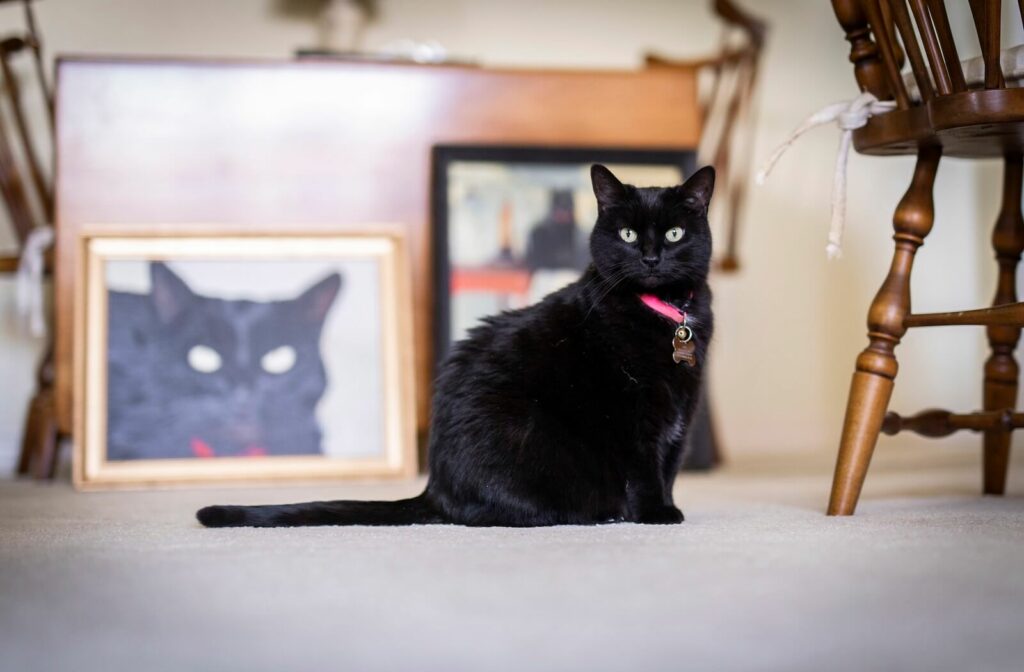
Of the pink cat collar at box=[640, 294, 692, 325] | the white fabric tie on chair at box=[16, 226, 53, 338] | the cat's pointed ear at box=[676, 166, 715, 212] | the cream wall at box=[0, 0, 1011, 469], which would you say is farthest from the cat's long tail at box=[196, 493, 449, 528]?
the cream wall at box=[0, 0, 1011, 469]

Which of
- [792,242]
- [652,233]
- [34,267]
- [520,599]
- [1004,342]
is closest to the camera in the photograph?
[520,599]

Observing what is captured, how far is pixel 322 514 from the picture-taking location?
4.75 feet

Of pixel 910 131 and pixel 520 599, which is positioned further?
pixel 910 131

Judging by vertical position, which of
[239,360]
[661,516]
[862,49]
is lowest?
[661,516]

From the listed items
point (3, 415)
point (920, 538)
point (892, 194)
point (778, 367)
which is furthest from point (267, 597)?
point (892, 194)

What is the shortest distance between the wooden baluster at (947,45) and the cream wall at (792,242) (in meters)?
1.95

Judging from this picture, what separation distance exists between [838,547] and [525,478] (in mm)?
426

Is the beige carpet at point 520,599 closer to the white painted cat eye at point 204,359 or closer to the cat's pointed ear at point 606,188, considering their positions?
the cat's pointed ear at point 606,188

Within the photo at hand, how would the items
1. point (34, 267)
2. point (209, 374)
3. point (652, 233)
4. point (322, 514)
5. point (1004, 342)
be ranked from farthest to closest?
point (34, 267) < point (209, 374) < point (1004, 342) < point (652, 233) < point (322, 514)

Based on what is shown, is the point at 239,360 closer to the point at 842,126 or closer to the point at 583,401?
the point at 583,401

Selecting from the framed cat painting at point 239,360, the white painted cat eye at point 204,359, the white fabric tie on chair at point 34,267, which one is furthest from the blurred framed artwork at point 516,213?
the white fabric tie on chair at point 34,267

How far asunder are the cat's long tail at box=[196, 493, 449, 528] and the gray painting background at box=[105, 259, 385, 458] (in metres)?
0.91

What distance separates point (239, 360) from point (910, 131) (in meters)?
1.46

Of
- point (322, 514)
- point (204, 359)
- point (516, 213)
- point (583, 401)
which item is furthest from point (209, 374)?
point (583, 401)
